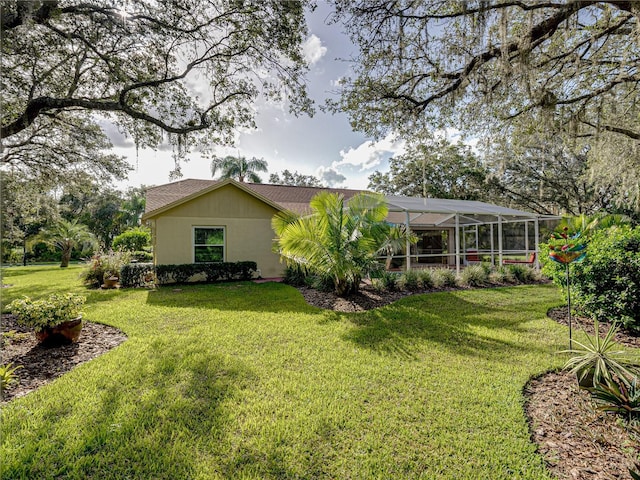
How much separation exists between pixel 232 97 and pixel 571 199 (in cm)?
2531

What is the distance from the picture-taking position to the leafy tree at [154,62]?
17.9 feet

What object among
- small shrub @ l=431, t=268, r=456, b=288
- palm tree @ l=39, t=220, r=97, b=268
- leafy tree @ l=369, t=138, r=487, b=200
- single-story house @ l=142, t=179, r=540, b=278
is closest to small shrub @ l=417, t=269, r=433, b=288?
small shrub @ l=431, t=268, r=456, b=288

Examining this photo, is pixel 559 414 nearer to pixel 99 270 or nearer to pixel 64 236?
pixel 99 270

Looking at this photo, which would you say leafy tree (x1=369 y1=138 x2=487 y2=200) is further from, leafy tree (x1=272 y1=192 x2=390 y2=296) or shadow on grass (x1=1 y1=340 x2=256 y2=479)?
shadow on grass (x1=1 y1=340 x2=256 y2=479)

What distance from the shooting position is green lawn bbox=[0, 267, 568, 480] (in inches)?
94.7

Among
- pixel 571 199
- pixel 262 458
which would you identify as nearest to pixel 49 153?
pixel 262 458

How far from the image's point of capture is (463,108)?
7.37 metres

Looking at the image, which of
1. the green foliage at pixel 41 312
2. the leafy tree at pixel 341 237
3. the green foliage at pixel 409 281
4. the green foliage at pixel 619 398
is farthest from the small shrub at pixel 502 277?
the green foliage at pixel 41 312

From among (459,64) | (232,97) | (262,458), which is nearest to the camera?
(262,458)

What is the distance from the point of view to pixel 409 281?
31.1ft

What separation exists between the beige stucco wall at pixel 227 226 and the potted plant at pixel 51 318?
682cm

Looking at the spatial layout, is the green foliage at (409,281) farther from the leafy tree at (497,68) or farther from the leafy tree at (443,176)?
the leafy tree at (443,176)

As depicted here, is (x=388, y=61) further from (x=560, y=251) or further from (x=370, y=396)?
(x=370, y=396)

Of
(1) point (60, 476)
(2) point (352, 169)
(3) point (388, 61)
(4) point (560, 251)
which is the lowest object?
(1) point (60, 476)
